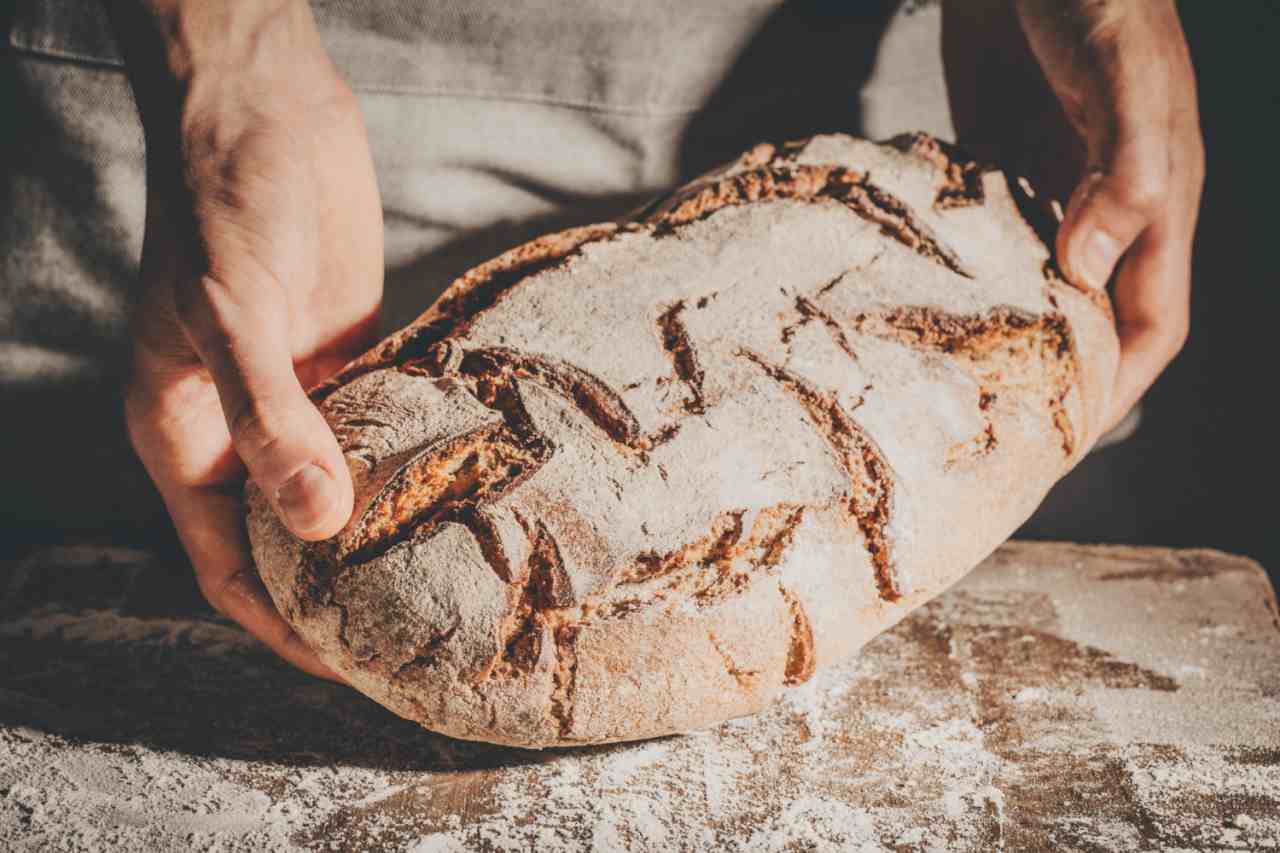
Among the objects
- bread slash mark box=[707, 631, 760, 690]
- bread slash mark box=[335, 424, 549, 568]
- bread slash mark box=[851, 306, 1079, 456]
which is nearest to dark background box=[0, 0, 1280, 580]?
bread slash mark box=[851, 306, 1079, 456]

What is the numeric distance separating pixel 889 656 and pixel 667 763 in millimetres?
427

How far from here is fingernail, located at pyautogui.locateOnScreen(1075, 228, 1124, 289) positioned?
4.88ft

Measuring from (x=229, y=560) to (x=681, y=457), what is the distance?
2.09 feet

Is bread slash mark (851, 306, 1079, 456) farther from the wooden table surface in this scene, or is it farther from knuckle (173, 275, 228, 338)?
knuckle (173, 275, 228, 338)

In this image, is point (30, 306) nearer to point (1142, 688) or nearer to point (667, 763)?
point (667, 763)

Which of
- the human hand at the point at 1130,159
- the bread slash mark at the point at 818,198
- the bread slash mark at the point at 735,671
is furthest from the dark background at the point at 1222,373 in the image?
the bread slash mark at the point at 735,671

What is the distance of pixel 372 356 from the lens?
4.31 ft

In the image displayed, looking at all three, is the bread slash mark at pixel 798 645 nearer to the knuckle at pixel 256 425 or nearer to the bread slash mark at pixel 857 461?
the bread slash mark at pixel 857 461

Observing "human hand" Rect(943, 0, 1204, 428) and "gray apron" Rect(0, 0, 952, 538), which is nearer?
"human hand" Rect(943, 0, 1204, 428)

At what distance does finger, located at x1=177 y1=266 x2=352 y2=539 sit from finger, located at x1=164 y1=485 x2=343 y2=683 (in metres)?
0.27

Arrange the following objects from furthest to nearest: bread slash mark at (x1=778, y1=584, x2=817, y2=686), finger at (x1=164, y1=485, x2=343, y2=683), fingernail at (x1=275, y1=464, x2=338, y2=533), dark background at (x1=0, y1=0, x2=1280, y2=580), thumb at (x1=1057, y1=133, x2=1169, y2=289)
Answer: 1. dark background at (x1=0, y1=0, x2=1280, y2=580)
2. thumb at (x1=1057, y1=133, x2=1169, y2=289)
3. finger at (x1=164, y1=485, x2=343, y2=683)
4. bread slash mark at (x1=778, y1=584, x2=817, y2=686)
5. fingernail at (x1=275, y1=464, x2=338, y2=533)

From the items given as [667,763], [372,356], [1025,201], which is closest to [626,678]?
[667,763]

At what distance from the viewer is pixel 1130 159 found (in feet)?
4.93

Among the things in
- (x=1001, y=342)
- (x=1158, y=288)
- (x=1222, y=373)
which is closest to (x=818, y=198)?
(x=1001, y=342)
